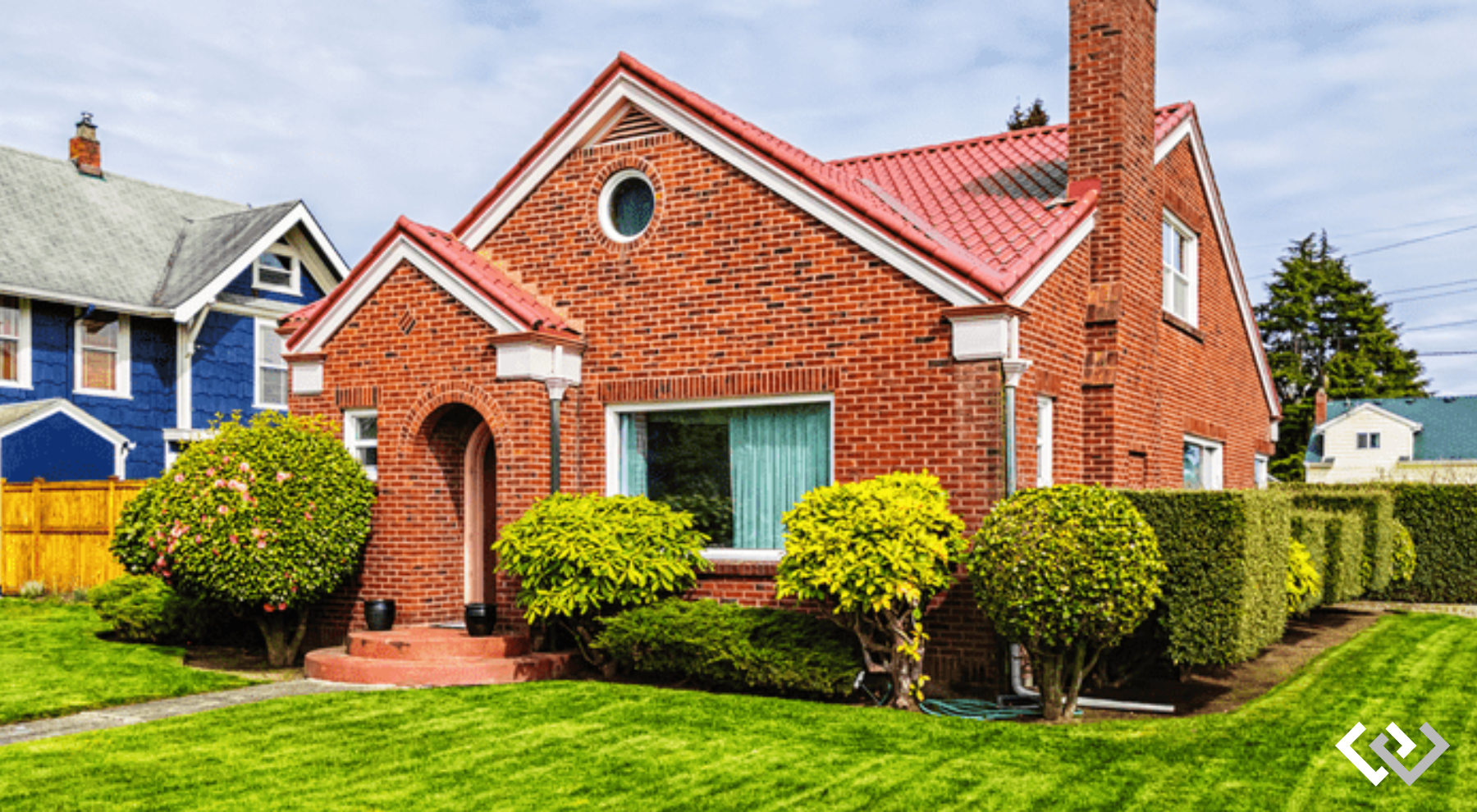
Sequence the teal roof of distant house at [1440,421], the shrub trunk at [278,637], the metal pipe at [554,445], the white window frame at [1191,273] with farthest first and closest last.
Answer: the teal roof of distant house at [1440,421]
the white window frame at [1191,273]
the shrub trunk at [278,637]
the metal pipe at [554,445]

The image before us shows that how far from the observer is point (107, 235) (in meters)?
23.3

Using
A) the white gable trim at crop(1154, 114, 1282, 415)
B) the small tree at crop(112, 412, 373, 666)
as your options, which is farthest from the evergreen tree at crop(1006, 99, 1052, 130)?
the small tree at crop(112, 412, 373, 666)

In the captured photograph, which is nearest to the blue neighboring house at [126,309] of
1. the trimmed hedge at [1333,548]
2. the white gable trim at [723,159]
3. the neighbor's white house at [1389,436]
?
the white gable trim at [723,159]

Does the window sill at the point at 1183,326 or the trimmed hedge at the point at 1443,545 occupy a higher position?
the window sill at the point at 1183,326

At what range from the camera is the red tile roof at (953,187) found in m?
10.9

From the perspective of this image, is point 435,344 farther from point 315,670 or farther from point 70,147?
point 70,147

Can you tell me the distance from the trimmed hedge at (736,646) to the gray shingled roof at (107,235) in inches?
603

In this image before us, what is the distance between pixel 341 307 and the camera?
12961mm

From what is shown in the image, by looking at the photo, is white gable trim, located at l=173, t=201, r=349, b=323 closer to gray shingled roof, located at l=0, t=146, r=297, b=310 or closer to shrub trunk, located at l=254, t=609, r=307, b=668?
gray shingled roof, located at l=0, t=146, r=297, b=310

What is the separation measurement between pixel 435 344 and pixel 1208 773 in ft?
28.2

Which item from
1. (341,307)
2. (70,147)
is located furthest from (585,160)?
(70,147)

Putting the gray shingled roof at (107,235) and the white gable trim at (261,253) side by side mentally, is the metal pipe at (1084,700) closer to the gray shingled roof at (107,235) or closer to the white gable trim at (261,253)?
the white gable trim at (261,253)

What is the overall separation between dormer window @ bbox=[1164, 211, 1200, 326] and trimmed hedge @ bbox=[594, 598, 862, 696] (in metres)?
7.27

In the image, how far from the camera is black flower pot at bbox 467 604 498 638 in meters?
11.5
